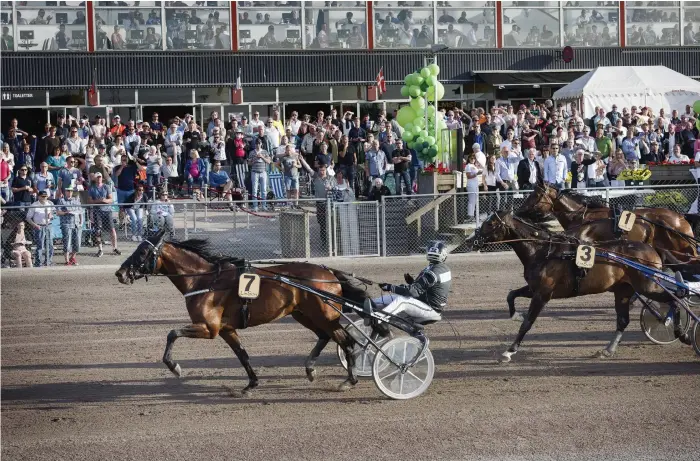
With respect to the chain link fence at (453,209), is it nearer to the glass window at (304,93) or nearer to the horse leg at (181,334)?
the horse leg at (181,334)

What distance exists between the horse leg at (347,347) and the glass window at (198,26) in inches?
851

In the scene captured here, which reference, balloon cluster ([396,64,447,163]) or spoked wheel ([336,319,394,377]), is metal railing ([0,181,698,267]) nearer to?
balloon cluster ([396,64,447,163])

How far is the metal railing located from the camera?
18656 millimetres

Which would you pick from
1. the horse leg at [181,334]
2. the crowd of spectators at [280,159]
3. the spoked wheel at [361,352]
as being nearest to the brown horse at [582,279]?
the spoked wheel at [361,352]

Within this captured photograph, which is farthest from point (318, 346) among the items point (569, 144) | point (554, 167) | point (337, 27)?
point (337, 27)

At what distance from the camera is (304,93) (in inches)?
1267

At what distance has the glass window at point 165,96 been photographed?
1212 inches

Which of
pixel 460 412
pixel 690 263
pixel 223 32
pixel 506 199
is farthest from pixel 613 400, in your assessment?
pixel 223 32

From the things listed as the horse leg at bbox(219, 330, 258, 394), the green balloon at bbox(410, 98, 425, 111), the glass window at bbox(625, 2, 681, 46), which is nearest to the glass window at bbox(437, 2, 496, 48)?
the glass window at bbox(625, 2, 681, 46)

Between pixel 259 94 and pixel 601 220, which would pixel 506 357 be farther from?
pixel 259 94

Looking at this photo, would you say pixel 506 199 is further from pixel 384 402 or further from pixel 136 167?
pixel 384 402

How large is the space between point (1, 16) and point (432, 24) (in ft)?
39.0

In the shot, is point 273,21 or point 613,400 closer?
point 613,400

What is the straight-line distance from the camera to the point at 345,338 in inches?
401
